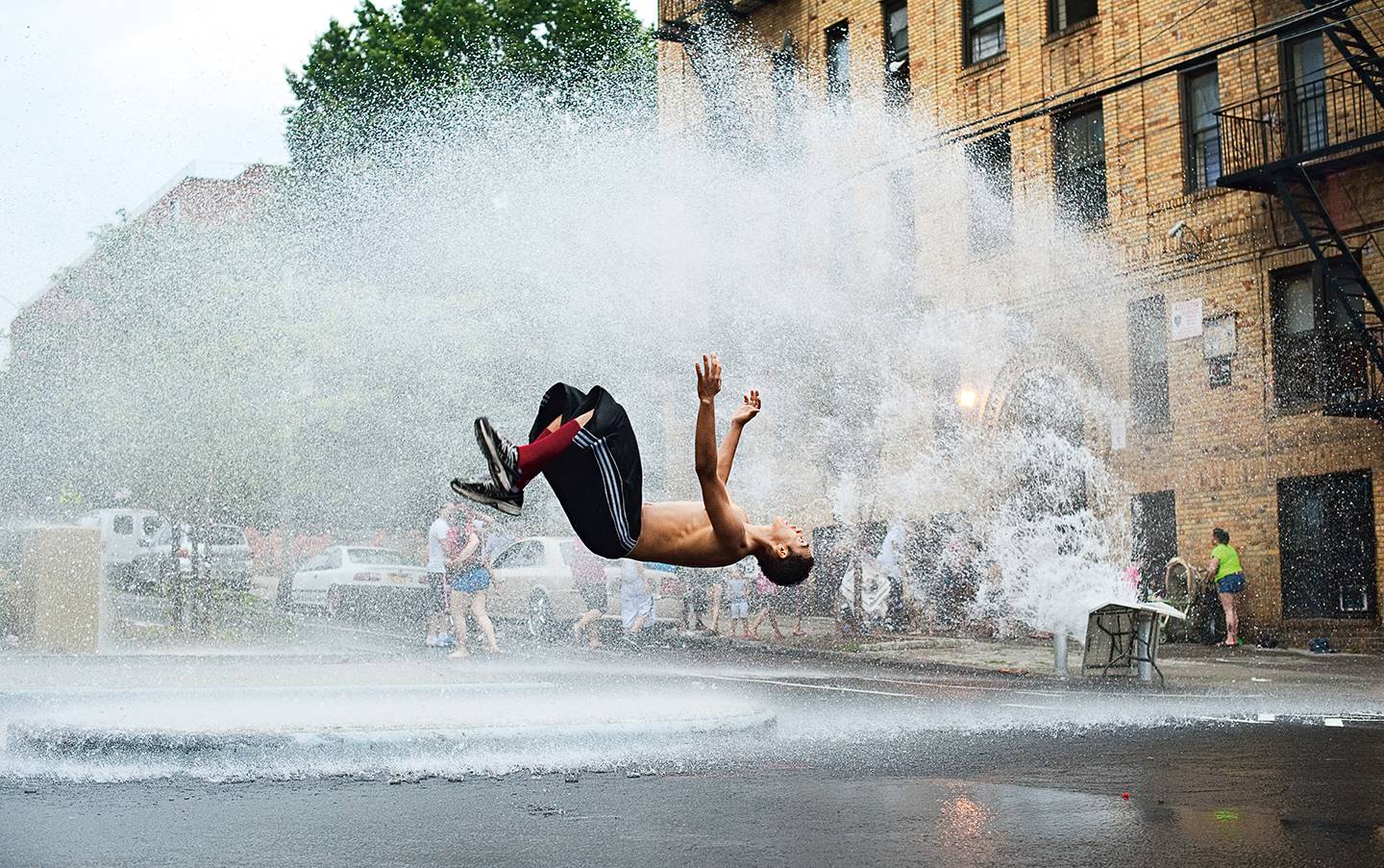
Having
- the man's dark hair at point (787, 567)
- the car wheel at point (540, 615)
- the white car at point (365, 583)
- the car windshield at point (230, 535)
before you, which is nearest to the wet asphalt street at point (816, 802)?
the man's dark hair at point (787, 567)

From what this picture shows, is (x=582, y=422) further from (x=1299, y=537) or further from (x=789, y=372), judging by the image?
(x=789, y=372)

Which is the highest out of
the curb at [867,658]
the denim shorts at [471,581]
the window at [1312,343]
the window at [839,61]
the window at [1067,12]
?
the window at [839,61]

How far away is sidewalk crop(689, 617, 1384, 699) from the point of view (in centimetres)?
1494

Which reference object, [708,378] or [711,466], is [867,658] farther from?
[708,378]

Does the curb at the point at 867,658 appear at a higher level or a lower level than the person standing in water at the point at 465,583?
lower

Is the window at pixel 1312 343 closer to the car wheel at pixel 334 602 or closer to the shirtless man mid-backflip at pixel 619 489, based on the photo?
the shirtless man mid-backflip at pixel 619 489

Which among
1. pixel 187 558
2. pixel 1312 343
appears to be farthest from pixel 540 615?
pixel 1312 343

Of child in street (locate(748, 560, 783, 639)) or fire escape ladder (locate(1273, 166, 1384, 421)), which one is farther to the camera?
child in street (locate(748, 560, 783, 639))

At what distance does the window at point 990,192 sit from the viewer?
24.5 meters

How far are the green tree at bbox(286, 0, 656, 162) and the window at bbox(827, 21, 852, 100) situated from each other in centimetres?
498

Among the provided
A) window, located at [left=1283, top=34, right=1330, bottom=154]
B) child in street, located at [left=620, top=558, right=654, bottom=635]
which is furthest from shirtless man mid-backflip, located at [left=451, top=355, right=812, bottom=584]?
window, located at [left=1283, top=34, right=1330, bottom=154]

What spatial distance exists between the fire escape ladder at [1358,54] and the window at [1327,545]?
189 inches

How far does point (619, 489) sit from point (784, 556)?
89 cm

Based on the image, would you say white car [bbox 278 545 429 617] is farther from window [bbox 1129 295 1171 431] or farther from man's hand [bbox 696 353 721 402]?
man's hand [bbox 696 353 721 402]
